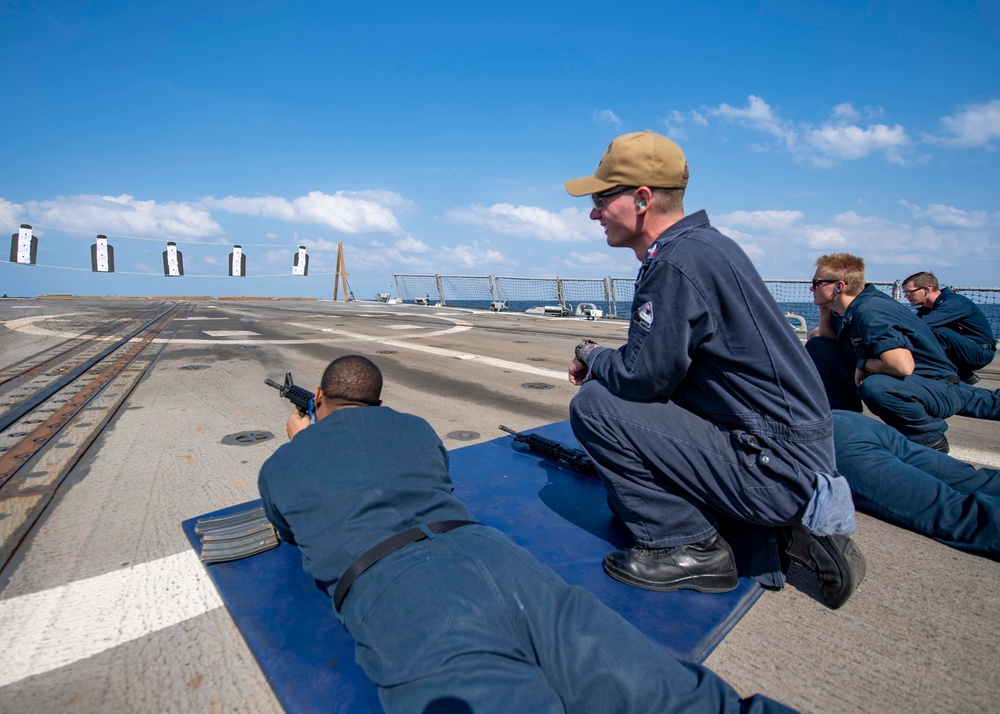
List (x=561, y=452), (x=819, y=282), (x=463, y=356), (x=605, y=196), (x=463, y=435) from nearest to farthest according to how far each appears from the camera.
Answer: (x=605, y=196) < (x=561, y=452) < (x=819, y=282) < (x=463, y=435) < (x=463, y=356)

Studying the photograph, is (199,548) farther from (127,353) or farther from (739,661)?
(127,353)

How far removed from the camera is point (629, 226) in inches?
75.3

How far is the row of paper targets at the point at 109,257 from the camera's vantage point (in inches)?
1105

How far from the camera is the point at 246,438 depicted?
11.6ft

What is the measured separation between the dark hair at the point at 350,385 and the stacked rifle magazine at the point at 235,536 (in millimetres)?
675

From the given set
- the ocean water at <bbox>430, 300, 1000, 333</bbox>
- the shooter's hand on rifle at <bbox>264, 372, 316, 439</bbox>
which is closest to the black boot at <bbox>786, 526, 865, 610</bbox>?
the shooter's hand on rifle at <bbox>264, 372, 316, 439</bbox>

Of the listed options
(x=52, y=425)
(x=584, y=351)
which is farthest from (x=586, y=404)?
(x=52, y=425)

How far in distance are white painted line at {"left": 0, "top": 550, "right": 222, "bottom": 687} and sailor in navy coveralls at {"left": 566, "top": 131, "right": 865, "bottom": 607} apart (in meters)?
1.49

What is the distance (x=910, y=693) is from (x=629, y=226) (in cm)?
163

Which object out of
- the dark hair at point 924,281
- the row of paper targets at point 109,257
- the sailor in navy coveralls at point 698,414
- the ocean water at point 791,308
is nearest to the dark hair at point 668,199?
the sailor in navy coveralls at point 698,414

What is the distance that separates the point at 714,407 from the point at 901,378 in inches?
86.1

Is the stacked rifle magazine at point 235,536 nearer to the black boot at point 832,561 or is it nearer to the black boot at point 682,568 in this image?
the black boot at point 682,568

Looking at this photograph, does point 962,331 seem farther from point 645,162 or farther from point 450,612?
point 450,612

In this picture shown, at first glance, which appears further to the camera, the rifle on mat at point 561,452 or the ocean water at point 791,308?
the ocean water at point 791,308
